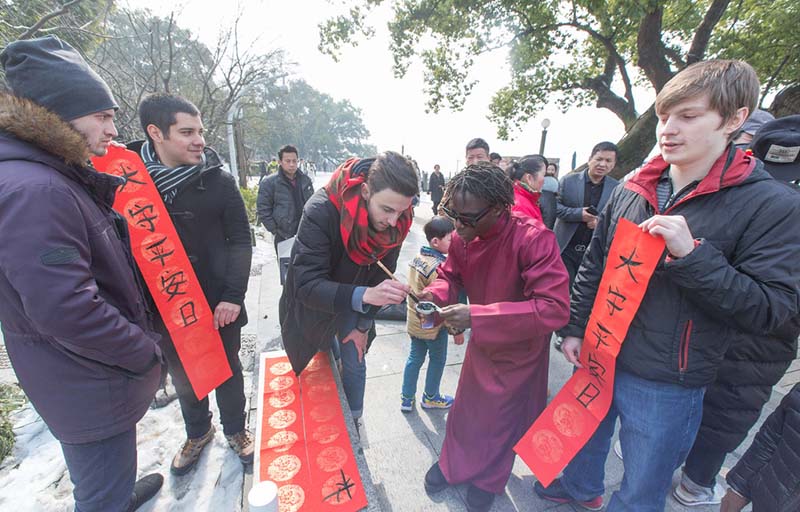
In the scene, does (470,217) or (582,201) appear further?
(582,201)

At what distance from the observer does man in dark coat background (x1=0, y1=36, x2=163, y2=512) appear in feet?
3.26

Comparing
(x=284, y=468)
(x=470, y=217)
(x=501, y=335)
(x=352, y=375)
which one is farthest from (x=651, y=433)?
(x=284, y=468)

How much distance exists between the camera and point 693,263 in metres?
1.10

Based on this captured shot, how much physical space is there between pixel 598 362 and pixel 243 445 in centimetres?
208

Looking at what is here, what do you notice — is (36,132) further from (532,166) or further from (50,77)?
(532,166)

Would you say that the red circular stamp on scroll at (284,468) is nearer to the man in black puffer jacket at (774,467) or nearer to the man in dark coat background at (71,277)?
the man in dark coat background at (71,277)

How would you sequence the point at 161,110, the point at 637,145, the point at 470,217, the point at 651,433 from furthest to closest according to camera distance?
1. the point at 637,145
2. the point at 161,110
3. the point at 470,217
4. the point at 651,433

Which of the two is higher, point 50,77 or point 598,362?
point 50,77

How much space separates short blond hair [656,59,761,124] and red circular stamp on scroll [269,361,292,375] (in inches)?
97.9

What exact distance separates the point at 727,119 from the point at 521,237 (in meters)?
0.77

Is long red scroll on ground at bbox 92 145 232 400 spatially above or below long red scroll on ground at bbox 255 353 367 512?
above

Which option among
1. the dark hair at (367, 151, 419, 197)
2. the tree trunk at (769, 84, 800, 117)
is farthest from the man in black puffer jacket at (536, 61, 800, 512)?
the tree trunk at (769, 84, 800, 117)

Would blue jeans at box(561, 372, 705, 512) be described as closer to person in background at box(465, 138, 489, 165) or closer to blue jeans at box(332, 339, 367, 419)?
blue jeans at box(332, 339, 367, 419)

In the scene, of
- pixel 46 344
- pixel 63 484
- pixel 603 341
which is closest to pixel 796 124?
pixel 603 341
